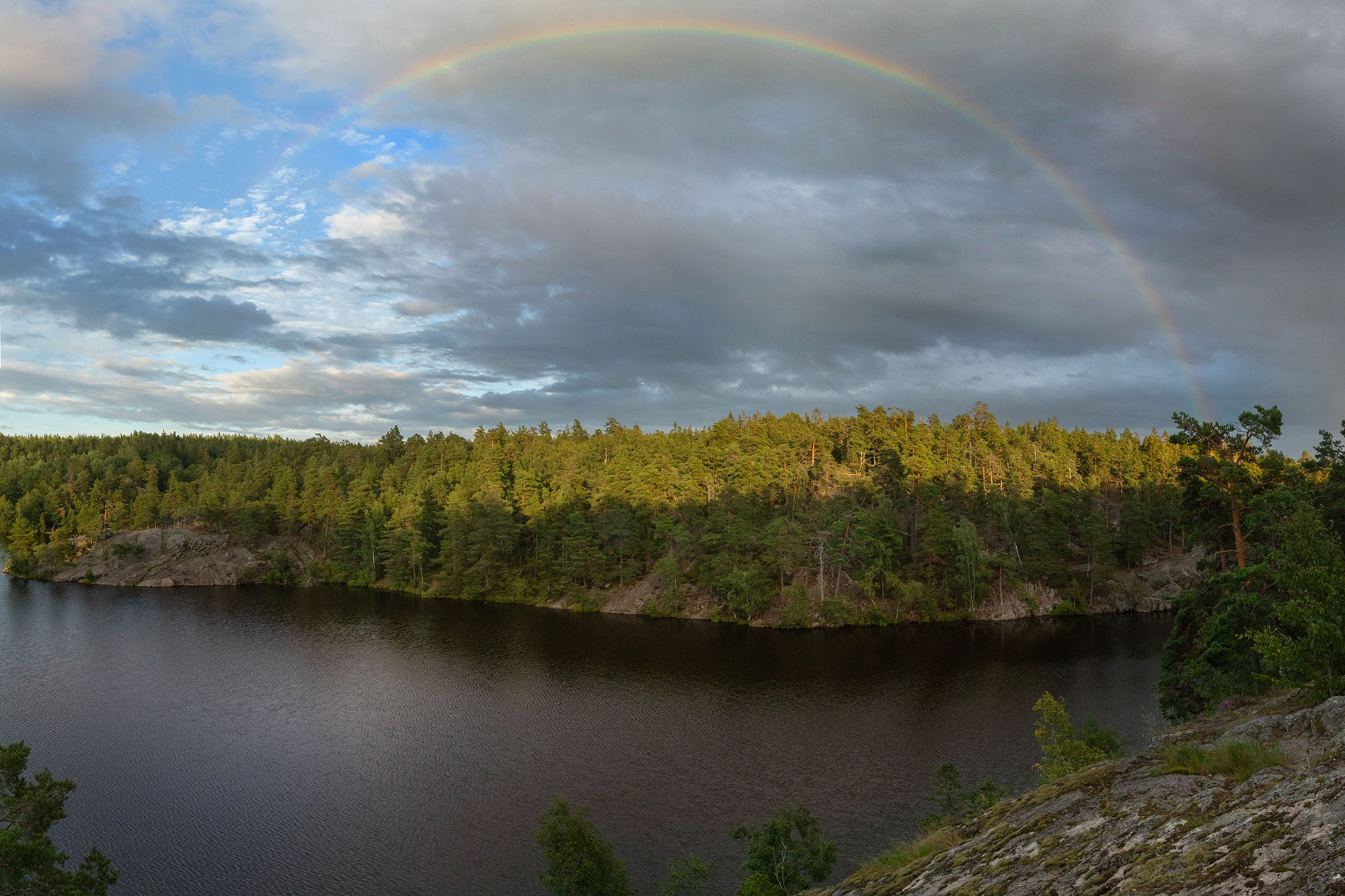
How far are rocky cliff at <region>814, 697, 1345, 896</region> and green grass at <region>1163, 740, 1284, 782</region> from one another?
4 cm

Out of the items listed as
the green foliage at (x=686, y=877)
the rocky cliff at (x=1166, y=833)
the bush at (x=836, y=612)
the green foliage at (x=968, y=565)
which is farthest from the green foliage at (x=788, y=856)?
the green foliage at (x=968, y=565)

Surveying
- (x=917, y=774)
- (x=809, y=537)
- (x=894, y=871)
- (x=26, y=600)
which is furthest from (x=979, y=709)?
(x=26, y=600)

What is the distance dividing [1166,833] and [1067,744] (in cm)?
2452

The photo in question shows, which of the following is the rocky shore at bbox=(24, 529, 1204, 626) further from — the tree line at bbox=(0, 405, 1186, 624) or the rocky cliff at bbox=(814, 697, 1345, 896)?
the rocky cliff at bbox=(814, 697, 1345, 896)

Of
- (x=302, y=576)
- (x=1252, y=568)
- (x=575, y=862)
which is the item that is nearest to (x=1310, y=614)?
(x=1252, y=568)

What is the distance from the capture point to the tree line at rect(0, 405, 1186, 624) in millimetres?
83188

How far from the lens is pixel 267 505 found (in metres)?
125

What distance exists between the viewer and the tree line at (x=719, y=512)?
83188mm

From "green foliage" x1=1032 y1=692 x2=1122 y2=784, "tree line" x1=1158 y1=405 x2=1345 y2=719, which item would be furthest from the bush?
"green foliage" x1=1032 y1=692 x2=1122 y2=784

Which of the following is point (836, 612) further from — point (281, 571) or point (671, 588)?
point (281, 571)

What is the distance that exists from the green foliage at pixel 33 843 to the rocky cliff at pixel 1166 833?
21.8m

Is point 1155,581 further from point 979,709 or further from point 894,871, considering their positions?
point 894,871

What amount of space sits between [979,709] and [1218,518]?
72.5ft

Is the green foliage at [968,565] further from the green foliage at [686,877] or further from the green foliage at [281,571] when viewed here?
the green foliage at [281,571]
